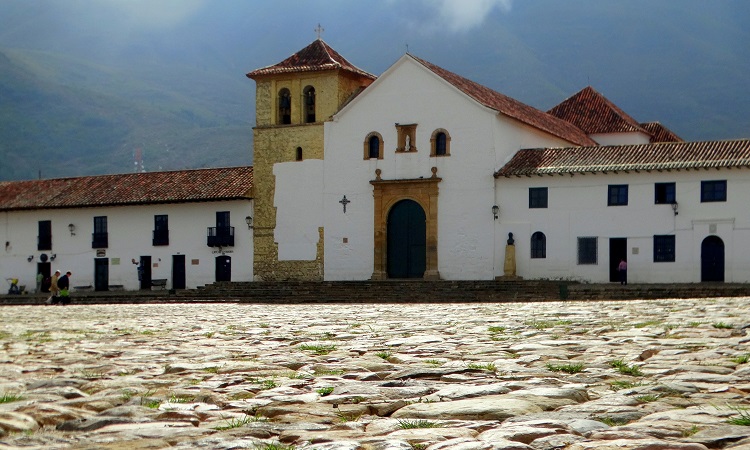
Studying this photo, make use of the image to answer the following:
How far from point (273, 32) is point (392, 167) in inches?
5706

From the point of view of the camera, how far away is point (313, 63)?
131 ft

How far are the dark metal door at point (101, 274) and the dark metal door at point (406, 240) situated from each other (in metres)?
11.8

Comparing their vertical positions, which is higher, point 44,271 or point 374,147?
point 374,147

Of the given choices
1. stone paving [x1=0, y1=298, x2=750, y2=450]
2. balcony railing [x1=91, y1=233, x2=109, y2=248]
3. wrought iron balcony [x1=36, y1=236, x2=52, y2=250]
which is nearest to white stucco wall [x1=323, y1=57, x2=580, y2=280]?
balcony railing [x1=91, y1=233, x2=109, y2=248]

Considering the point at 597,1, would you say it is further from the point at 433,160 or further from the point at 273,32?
the point at 433,160

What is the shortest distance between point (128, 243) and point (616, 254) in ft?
60.9

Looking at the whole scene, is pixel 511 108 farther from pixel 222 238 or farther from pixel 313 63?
pixel 222 238

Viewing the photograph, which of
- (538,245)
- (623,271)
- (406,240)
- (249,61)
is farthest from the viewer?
(249,61)

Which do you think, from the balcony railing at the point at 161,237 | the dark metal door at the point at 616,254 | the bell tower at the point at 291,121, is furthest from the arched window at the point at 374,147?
the dark metal door at the point at 616,254

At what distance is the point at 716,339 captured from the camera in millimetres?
8984

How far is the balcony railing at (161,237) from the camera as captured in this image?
4131 cm

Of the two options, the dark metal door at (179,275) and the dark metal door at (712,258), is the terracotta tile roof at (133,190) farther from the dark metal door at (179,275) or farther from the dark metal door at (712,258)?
the dark metal door at (712,258)

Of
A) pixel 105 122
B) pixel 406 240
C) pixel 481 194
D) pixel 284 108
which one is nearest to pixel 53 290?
pixel 406 240

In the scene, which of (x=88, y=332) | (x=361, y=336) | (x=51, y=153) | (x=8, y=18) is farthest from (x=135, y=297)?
(x=8, y=18)
